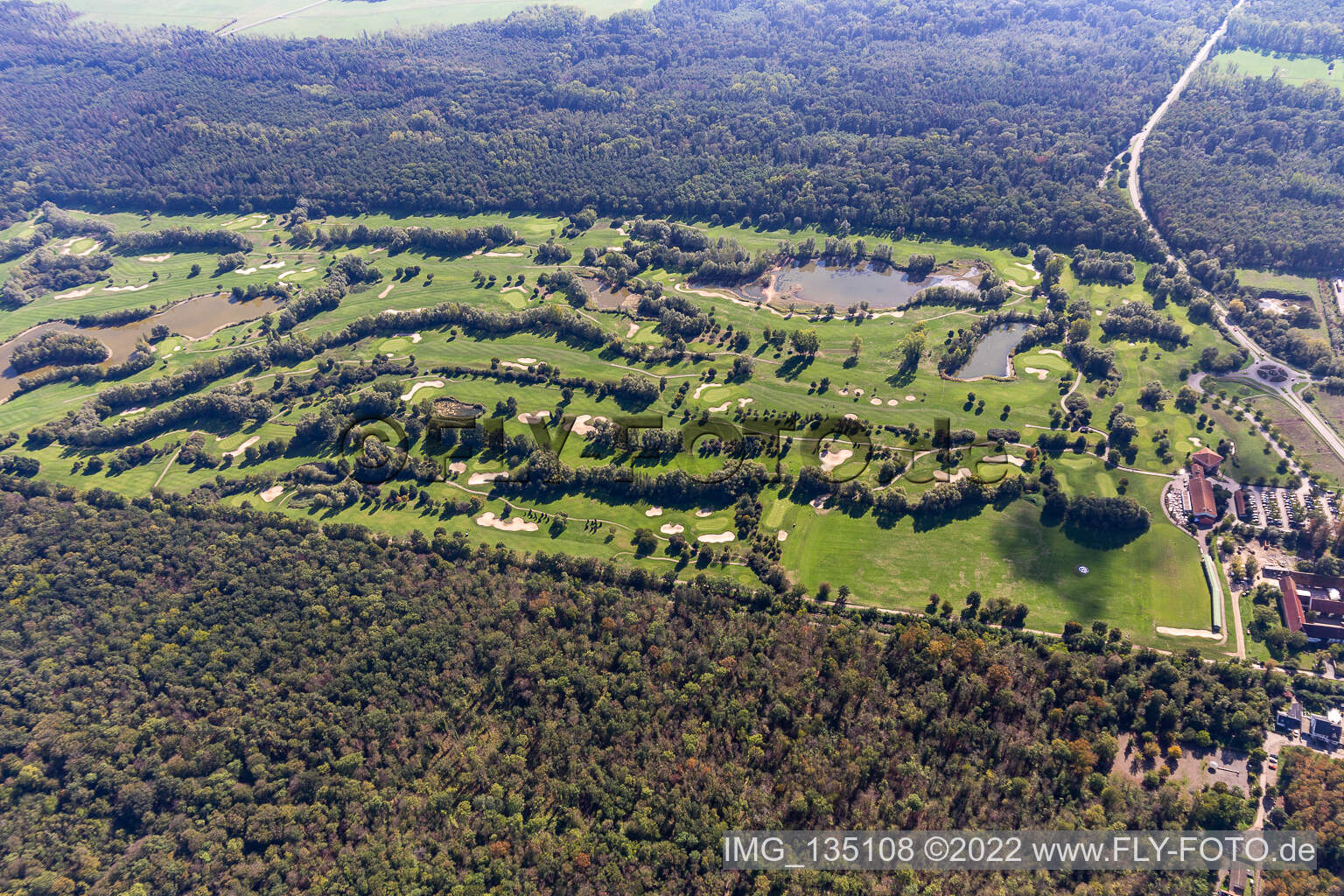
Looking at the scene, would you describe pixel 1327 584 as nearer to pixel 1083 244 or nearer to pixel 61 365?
pixel 1083 244

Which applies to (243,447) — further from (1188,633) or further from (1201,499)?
(1201,499)

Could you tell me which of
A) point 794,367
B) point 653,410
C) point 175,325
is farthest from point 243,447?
point 794,367

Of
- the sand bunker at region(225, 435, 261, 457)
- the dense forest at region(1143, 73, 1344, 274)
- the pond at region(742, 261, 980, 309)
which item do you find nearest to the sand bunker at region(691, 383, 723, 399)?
the pond at region(742, 261, 980, 309)

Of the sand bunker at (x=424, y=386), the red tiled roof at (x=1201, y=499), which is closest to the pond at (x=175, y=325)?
the sand bunker at (x=424, y=386)

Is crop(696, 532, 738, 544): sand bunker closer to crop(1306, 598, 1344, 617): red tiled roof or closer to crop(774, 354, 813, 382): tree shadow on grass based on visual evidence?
crop(774, 354, 813, 382): tree shadow on grass

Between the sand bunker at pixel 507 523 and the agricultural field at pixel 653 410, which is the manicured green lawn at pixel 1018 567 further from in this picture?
the sand bunker at pixel 507 523

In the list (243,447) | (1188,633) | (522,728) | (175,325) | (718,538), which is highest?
(175,325)
